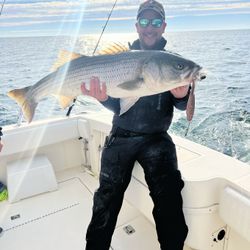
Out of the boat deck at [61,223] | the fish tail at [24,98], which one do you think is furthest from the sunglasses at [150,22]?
the boat deck at [61,223]

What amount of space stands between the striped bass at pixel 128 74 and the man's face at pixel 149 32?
0.57 meters

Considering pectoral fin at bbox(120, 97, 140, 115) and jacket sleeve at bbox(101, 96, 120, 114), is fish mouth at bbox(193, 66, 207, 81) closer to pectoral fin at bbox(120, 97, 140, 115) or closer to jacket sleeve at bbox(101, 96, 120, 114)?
pectoral fin at bbox(120, 97, 140, 115)

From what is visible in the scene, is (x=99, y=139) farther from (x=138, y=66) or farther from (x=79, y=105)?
(x=79, y=105)

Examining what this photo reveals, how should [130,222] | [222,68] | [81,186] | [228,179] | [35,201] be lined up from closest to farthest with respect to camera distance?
[228,179]
[130,222]
[35,201]
[81,186]
[222,68]

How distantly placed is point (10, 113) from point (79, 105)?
2490 millimetres

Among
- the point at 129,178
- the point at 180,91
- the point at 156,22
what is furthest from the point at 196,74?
the point at 129,178

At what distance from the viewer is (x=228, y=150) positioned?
6.61 m

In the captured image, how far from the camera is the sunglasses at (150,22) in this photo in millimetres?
2748

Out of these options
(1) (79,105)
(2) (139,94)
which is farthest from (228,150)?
(1) (79,105)

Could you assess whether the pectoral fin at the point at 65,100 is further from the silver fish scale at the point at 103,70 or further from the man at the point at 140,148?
the man at the point at 140,148

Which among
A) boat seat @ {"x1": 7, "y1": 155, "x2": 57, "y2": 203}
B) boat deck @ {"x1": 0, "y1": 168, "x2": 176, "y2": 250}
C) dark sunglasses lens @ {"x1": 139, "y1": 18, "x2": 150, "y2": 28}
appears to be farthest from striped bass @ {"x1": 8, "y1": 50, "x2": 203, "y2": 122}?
boat seat @ {"x1": 7, "y1": 155, "x2": 57, "y2": 203}

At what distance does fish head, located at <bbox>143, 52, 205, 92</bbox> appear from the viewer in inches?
85.8

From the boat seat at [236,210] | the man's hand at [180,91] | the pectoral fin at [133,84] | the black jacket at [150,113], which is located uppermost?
the pectoral fin at [133,84]

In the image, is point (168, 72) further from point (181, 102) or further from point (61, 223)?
point (61, 223)
